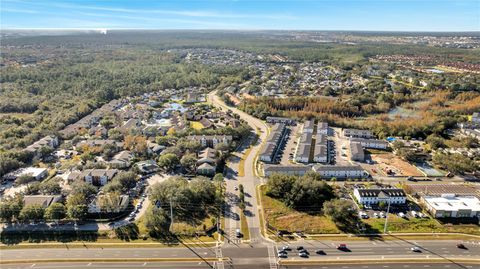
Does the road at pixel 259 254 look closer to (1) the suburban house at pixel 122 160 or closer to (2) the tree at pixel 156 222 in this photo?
(2) the tree at pixel 156 222

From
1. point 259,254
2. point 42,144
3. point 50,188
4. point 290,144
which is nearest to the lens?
point 259,254

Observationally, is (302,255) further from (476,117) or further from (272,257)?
(476,117)

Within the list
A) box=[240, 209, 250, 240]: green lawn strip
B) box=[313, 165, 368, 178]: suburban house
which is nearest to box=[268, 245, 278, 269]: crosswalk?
box=[240, 209, 250, 240]: green lawn strip

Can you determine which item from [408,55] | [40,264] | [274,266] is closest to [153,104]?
[40,264]

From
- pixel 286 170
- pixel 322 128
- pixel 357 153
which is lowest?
pixel 286 170

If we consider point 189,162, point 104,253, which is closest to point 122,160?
point 189,162

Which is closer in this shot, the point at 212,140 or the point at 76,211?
the point at 76,211
